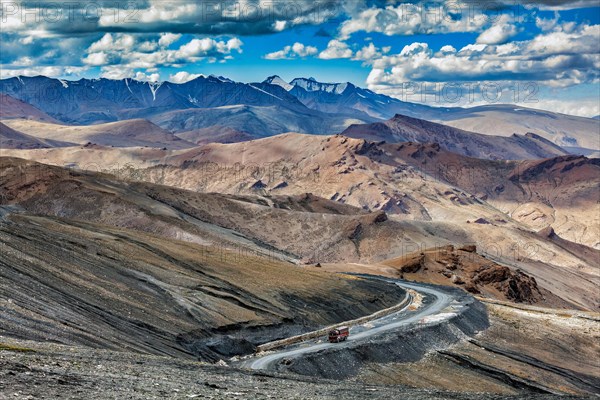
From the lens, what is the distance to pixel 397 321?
81.4 meters

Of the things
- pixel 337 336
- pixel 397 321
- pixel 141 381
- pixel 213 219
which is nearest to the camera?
pixel 141 381

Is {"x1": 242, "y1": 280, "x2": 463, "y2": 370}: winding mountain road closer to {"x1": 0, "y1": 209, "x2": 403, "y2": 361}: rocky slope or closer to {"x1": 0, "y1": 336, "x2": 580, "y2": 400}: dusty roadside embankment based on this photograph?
{"x1": 0, "y1": 209, "x2": 403, "y2": 361}: rocky slope

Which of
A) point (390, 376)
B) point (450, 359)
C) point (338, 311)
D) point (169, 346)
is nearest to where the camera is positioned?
point (169, 346)

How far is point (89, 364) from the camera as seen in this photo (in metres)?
31.5

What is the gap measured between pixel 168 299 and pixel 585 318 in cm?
5959

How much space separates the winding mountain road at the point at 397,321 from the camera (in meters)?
56.5

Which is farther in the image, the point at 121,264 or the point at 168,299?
the point at 121,264

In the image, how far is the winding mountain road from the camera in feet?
185

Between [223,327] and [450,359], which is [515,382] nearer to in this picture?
[450,359]

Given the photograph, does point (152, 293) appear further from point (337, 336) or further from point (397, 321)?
point (397, 321)

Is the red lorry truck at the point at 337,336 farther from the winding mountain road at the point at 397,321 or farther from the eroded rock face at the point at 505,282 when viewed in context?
the eroded rock face at the point at 505,282

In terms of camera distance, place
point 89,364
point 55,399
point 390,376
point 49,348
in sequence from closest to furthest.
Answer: point 55,399 < point 89,364 < point 49,348 < point 390,376

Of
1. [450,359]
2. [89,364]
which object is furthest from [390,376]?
[89,364]

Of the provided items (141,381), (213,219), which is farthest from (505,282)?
(141,381)
